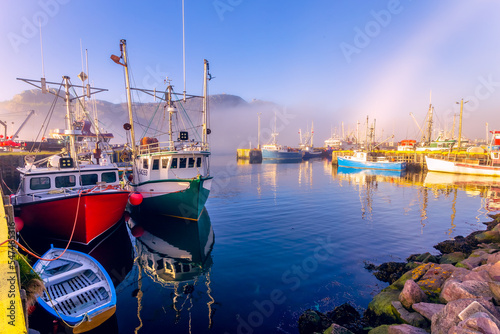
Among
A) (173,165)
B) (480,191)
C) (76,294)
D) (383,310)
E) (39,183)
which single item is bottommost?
(480,191)

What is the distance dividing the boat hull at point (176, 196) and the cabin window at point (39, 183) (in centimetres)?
594

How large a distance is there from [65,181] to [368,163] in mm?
59900

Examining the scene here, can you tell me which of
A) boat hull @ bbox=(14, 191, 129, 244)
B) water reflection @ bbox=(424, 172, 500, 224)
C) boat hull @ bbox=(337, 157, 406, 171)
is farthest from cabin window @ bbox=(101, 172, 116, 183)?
boat hull @ bbox=(337, 157, 406, 171)

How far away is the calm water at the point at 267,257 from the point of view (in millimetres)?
8586

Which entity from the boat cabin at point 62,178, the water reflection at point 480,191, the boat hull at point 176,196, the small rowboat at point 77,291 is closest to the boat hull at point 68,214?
the boat cabin at point 62,178

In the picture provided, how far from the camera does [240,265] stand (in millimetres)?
12203

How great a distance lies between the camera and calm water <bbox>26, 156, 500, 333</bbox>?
859 centimetres

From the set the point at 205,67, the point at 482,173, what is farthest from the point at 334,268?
the point at 482,173

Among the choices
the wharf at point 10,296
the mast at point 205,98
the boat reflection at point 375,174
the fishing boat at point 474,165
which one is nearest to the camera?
the wharf at point 10,296

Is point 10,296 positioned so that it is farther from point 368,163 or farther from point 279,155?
point 279,155

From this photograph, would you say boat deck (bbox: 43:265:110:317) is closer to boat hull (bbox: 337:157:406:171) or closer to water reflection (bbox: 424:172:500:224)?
water reflection (bbox: 424:172:500:224)

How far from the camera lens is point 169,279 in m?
11.0

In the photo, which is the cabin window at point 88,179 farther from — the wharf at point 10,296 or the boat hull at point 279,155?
the boat hull at point 279,155

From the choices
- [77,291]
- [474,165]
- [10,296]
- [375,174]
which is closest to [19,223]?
[77,291]
